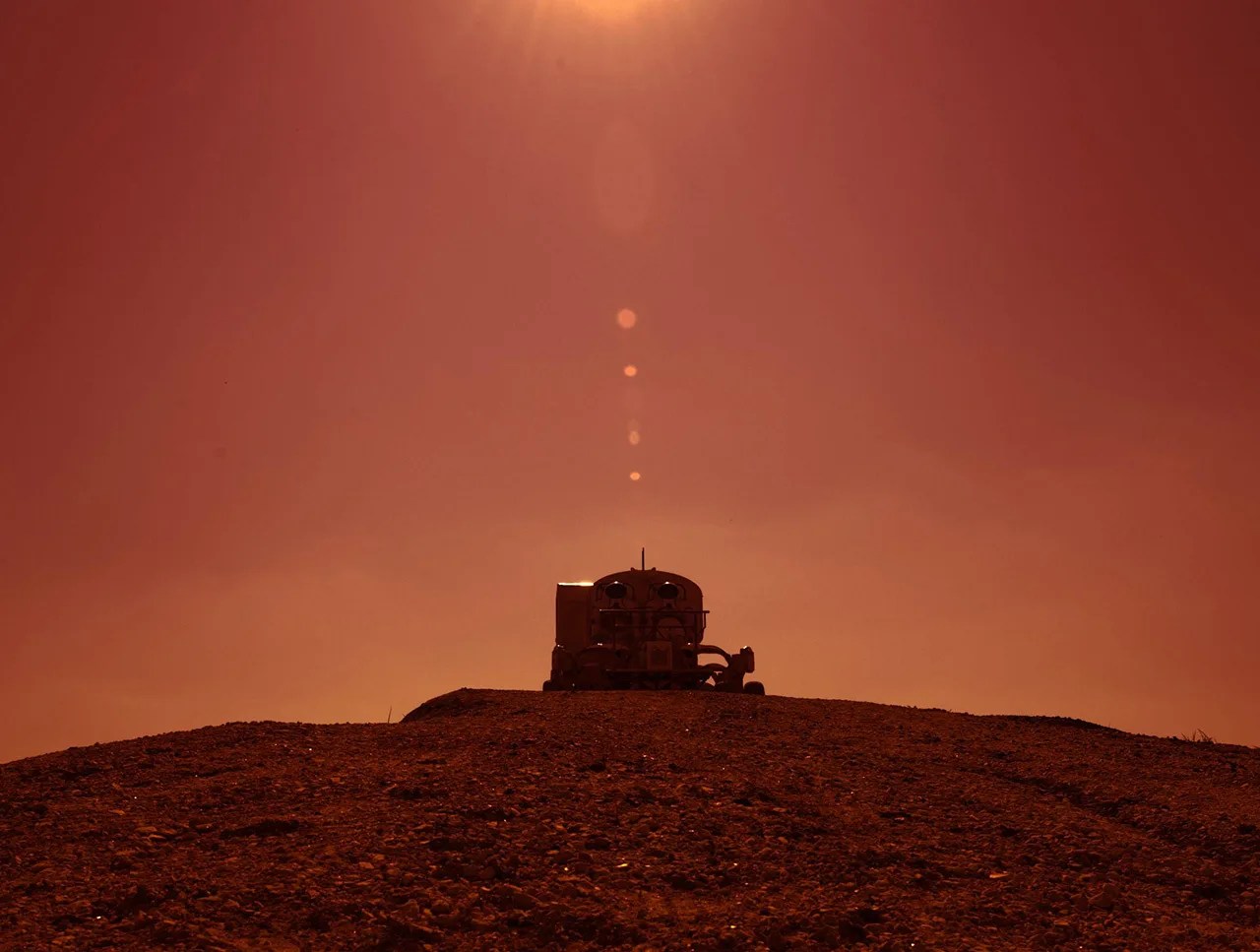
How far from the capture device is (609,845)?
10008 millimetres

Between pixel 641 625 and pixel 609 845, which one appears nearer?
pixel 609 845

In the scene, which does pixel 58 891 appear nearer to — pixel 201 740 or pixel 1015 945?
pixel 201 740

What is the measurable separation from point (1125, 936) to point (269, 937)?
6.49 metres

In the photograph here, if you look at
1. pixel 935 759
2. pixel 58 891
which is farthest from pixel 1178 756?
pixel 58 891

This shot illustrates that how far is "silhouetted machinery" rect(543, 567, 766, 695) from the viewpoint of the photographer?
88.3 feet

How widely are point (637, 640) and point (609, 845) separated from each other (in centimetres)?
1819

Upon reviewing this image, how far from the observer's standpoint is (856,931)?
331 inches

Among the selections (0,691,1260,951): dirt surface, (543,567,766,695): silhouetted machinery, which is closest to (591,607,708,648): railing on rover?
(543,567,766,695): silhouetted machinery

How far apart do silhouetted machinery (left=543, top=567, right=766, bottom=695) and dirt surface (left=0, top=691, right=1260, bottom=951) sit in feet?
37.6

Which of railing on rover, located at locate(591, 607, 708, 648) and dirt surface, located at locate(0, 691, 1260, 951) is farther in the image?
railing on rover, located at locate(591, 607, 708, 648)

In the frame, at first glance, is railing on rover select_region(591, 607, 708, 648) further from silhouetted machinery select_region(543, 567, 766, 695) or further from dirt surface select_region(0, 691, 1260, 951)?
dirt surface select_region(0, 691, 1260, 951)

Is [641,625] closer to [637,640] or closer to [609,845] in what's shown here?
[637,640]

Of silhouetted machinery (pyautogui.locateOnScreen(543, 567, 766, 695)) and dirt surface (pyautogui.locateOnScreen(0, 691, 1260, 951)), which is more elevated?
silhouetted machinery (pyautogui.locateOnScreen(543, 567, 766, 695))

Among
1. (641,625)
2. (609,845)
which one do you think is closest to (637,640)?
(641,625)
